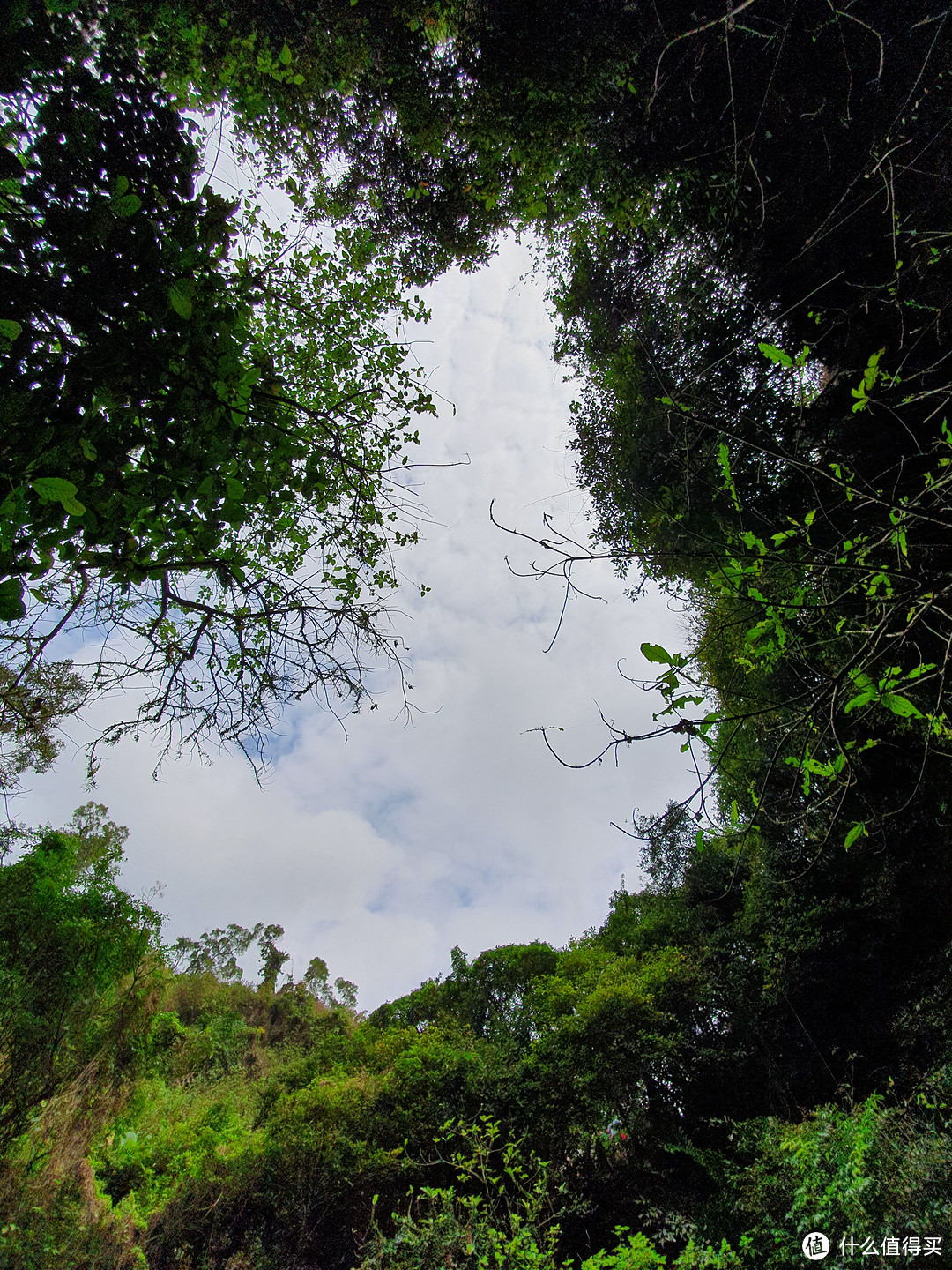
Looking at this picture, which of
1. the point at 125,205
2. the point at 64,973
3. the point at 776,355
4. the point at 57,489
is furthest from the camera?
the point at 64,973

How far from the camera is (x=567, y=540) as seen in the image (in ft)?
5.91

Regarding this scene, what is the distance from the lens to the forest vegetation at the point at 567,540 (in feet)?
5.25

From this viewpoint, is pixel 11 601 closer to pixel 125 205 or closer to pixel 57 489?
pixel 57 489

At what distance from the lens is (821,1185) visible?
488 cm

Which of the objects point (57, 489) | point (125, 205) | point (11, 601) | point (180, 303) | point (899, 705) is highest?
point (125, 205)

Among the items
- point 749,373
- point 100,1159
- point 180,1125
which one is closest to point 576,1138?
point 180,1125

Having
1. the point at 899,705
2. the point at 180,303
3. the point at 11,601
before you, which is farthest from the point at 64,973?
A: the point at 899,705

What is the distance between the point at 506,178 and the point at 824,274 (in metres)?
2.67

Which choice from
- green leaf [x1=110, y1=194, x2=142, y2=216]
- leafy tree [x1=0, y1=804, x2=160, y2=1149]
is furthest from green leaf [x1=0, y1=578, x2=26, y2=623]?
leafy tree [x1=0, y1=804, x2=160, y2=1149]

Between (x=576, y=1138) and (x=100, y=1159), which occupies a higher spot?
(x=100, y=1159)

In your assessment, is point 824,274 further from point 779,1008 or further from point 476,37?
point 779,1008

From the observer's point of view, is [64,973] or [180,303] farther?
[64,973]

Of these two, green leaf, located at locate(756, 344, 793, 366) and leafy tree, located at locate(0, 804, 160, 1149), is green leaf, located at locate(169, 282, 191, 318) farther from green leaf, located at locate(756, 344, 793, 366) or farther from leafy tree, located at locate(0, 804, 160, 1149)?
leafy tree, located at locate(0, 804, 160, 1149)

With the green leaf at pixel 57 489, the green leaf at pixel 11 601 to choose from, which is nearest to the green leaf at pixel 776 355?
the green leaf at pixel 57 489
